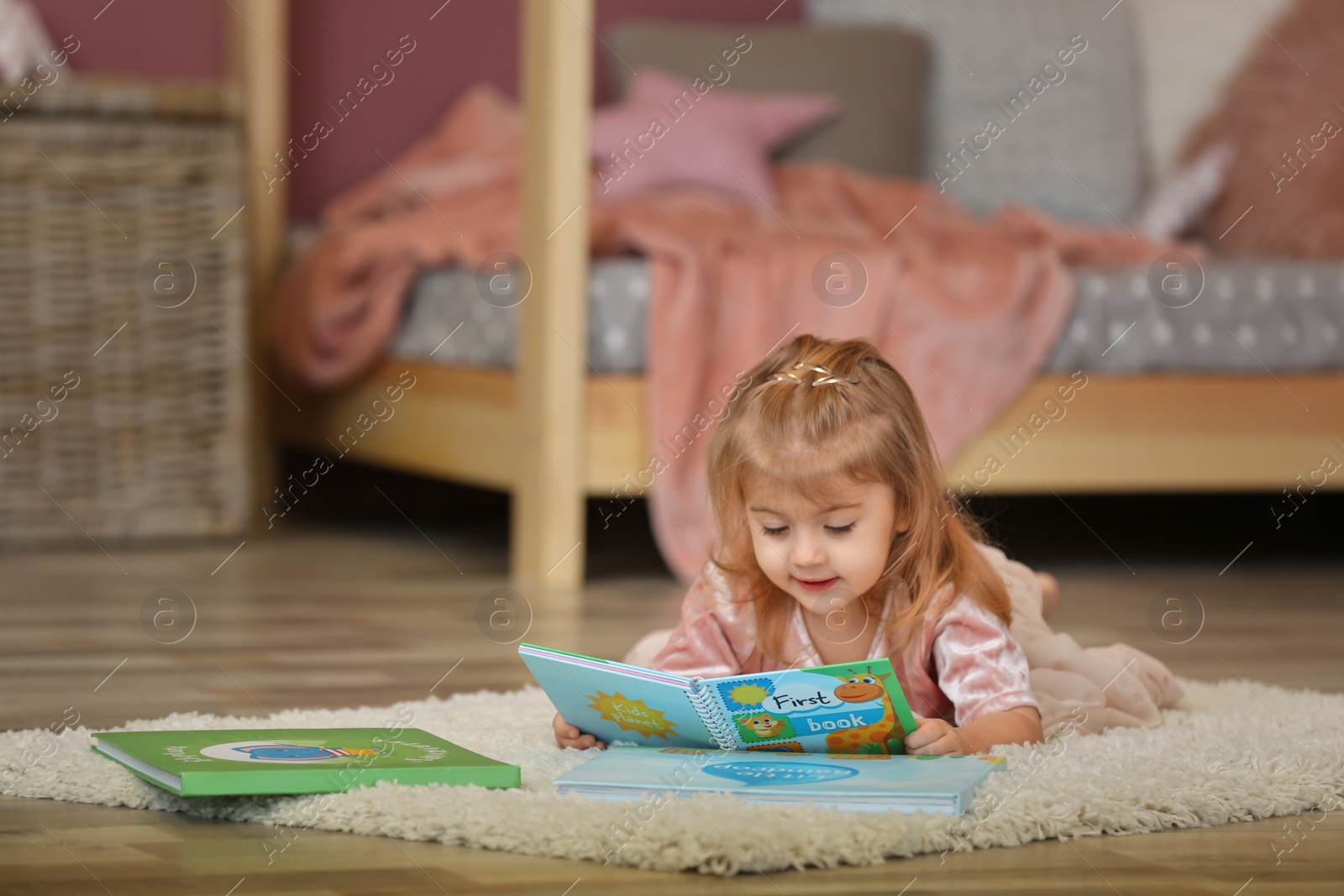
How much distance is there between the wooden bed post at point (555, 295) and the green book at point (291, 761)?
3.08ft

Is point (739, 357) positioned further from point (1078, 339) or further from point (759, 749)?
point (759, 749)

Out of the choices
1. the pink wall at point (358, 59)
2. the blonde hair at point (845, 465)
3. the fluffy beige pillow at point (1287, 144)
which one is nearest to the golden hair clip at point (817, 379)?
the blonde hair at point (845, 465)

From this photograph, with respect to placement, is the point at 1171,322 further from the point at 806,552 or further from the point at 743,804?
the point at 743,804

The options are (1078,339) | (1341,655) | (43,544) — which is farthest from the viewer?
(43,544)

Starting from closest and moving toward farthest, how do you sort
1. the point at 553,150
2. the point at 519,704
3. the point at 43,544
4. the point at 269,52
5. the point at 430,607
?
1. the point at 519,704
2. the point at 430,607
3. the point at 553,150
4. the point at 43,544
5. the point at 269,52

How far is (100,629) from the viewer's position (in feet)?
5.44

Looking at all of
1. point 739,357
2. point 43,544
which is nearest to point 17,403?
point 43,544

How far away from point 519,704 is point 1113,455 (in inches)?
44.9

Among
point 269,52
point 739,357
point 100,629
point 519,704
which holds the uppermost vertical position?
point 269,52

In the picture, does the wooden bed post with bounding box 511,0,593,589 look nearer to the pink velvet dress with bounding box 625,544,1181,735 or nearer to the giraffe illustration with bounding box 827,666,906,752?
the pink velvet dress with bounding box 625,544,1181,735

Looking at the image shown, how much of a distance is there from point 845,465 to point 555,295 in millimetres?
991

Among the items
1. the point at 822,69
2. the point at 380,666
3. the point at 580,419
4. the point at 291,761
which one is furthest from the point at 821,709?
the point at 822,69

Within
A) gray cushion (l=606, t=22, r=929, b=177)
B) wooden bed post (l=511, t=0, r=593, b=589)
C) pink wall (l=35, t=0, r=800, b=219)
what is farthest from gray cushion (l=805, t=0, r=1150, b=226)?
wooden bed post (l=511, t=0, r=593, b=589)

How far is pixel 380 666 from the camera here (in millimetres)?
1505
